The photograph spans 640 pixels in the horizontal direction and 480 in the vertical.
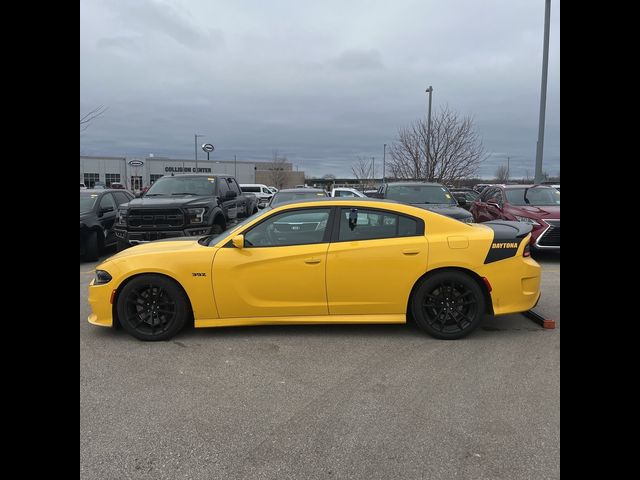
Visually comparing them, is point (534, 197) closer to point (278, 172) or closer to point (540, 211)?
point (540, 211)

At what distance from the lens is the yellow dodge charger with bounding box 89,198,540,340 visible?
4.52m

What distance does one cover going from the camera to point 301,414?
10.2 feet

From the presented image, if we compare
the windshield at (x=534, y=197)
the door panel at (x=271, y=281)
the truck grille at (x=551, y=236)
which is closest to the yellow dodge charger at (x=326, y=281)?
the door panel at (x=271, y=281)

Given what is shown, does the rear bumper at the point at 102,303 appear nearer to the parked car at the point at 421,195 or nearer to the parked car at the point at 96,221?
the parked car at the point at 96,221

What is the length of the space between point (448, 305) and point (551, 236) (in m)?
5.65

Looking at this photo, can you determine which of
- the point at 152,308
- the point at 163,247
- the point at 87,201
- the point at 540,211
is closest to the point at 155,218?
the point at 87,201

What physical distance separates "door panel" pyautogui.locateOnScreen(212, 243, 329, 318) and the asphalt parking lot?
1.16 ft

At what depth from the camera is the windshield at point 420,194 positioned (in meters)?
10.8

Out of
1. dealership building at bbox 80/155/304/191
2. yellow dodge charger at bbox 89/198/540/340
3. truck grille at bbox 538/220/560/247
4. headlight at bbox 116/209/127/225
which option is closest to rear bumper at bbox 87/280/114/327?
yellow dodge charger at bbox 89/198/540/340

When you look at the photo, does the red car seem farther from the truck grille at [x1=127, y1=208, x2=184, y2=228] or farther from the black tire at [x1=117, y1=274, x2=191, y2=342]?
the truck grille at [x1=127, y1=208, x2=184, y2=228]

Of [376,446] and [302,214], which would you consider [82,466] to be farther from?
[302,214]

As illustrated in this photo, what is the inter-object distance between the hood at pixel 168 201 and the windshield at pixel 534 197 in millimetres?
7333
